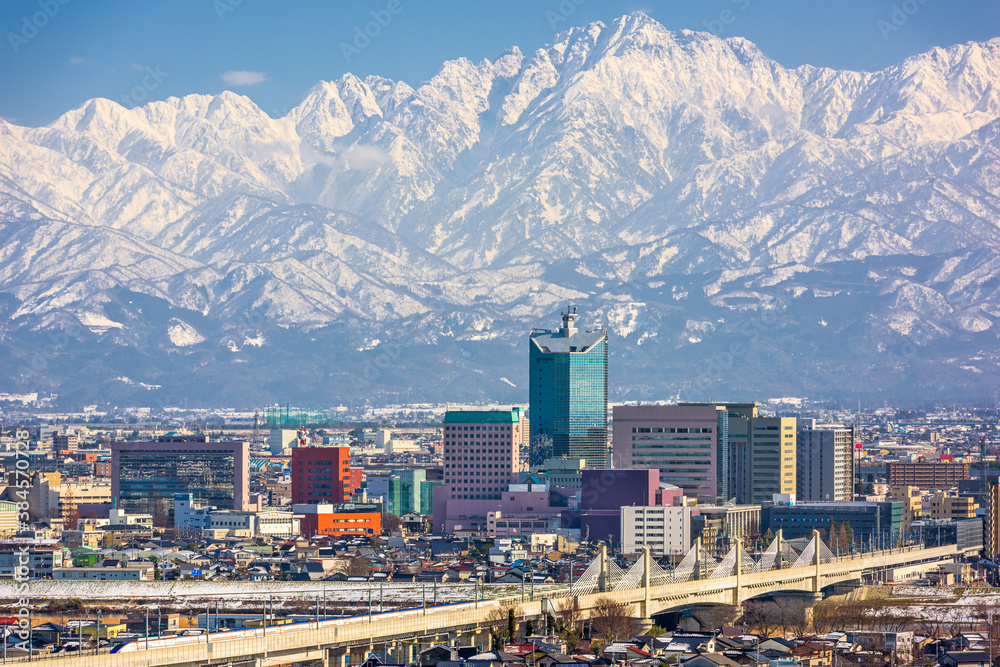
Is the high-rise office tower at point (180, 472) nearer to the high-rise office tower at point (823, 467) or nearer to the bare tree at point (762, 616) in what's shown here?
the high-rise office tower at point (823, 467)

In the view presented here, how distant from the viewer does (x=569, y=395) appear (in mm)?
170375

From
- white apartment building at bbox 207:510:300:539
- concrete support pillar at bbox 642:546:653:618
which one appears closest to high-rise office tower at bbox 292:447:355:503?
white apartment building at bbox 207:510:300:539

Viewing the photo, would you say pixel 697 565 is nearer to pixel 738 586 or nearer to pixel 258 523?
pixel 738 586

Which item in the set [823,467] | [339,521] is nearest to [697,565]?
[339,521]

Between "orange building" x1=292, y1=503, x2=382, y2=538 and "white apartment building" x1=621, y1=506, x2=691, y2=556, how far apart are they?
1933cm

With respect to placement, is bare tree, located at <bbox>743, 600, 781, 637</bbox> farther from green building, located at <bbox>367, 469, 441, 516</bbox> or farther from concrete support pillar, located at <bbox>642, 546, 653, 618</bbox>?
green building, located at <bbox>367, 469, 441, 516</bbox>

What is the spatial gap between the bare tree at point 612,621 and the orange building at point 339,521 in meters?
52.9

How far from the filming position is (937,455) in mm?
197375

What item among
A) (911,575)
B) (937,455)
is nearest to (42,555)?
(911,575)

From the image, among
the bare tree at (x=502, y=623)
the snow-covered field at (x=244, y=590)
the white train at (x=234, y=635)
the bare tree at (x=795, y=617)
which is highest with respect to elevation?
the white train at (x=234, y=635)

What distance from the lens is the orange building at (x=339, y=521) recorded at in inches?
4919

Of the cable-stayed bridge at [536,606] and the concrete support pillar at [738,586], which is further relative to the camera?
the concrete support pillar at [738,586]

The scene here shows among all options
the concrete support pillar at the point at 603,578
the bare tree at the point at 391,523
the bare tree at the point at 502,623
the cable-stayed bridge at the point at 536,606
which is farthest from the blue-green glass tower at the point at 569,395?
the bare tree at the point at 502,623

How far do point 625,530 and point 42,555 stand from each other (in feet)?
106
